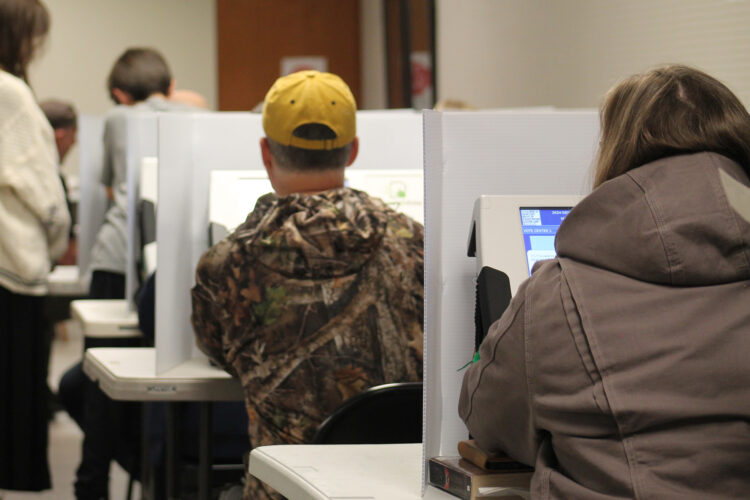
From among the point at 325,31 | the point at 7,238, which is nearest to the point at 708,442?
the point at 7,238

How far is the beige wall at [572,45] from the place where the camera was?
2.47 meters

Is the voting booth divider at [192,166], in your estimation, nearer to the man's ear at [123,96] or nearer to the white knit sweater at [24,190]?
the white knit sweater at [24,190]

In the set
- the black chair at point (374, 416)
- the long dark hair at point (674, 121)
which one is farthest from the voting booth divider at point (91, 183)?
the long dark hair at point (674, 121)

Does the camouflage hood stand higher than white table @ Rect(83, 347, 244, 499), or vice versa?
the camouflage hood

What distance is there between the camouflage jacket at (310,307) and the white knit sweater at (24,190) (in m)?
1.33

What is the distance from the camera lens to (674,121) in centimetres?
112

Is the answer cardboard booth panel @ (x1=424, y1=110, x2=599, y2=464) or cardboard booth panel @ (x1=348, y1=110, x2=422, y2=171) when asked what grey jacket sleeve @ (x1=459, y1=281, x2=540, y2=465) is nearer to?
cardboard booth panel @ (x1=424, y1=110, x2=599, y2=464)

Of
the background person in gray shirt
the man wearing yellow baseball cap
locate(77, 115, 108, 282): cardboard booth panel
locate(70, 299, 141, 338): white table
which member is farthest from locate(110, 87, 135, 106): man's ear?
the man wearing yellow baseball cap

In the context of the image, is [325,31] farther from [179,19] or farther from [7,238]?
[7,238]

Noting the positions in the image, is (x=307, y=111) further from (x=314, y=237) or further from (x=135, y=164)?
(x=135, y=164)

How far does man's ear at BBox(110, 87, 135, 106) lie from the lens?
3.90 metres

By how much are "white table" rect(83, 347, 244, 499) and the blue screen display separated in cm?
85

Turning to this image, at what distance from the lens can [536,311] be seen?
3.59 feet

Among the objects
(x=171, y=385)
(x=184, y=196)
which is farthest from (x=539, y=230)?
(x=184, y=196)
